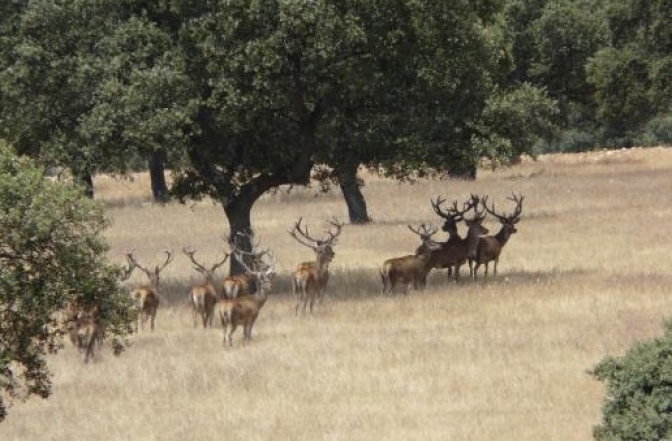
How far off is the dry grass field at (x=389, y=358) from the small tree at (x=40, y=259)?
3.04 meters

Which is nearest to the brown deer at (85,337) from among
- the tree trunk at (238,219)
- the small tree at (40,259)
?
the small tree at (40,259)

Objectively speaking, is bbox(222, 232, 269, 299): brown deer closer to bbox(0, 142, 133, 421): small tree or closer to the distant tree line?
the distant tree line

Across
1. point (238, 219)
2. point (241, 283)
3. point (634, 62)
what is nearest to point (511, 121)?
point (238, 219)

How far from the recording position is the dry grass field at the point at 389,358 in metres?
17.0

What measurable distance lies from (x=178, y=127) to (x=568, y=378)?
32.6 feet

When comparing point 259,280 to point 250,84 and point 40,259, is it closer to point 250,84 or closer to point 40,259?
point 250,84

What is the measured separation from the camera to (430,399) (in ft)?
58.4

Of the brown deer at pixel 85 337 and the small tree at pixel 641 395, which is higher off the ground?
the small tree at pixel 641 395

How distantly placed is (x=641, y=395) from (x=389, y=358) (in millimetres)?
8927

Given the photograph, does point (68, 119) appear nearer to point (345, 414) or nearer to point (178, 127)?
point (178, 127)

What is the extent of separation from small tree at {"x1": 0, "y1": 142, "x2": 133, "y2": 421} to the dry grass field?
3036 millimetres

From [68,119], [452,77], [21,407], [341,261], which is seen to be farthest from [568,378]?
[341,261]

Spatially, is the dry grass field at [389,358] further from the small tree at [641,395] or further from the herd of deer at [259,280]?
the small tree at [641,395]

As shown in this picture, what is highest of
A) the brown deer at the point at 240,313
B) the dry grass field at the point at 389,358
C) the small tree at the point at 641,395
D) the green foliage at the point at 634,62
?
the green foliage at the point at 634,62
